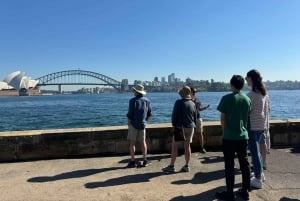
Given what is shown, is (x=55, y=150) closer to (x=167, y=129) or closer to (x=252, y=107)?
(x=167, y=129)

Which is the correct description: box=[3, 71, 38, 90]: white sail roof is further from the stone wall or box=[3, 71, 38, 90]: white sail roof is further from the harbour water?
the stone wall

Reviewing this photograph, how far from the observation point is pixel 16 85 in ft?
478

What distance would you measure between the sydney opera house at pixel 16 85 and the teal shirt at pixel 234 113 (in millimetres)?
147224

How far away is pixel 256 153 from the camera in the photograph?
5.34m

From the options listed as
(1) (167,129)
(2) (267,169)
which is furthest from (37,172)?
(2) (267,169)

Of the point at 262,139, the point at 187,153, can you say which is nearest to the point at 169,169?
the point at 187,153

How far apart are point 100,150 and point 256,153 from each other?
3.51 m

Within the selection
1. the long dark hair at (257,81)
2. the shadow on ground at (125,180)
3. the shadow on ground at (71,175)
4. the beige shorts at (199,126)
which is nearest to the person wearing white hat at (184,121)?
the shadow on ground at (125,180)

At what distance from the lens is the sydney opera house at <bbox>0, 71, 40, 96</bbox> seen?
143m

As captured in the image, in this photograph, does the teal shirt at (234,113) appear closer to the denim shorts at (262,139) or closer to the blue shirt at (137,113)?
the denim shorts at (262,139)

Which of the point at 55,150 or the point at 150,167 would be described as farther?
the point at 55,150

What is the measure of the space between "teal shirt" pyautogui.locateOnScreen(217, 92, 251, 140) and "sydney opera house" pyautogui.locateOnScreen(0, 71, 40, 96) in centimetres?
14722

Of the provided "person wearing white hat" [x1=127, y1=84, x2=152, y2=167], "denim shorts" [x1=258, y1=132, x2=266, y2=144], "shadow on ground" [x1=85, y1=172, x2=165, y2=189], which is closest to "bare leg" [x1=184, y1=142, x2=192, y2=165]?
"shadow on ground" [x1=85, y1=172, x2=165, y2=189]

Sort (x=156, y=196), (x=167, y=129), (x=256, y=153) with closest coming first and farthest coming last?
(x=156, y=196)
(x=256, y=153)
(x=167, y=129)
